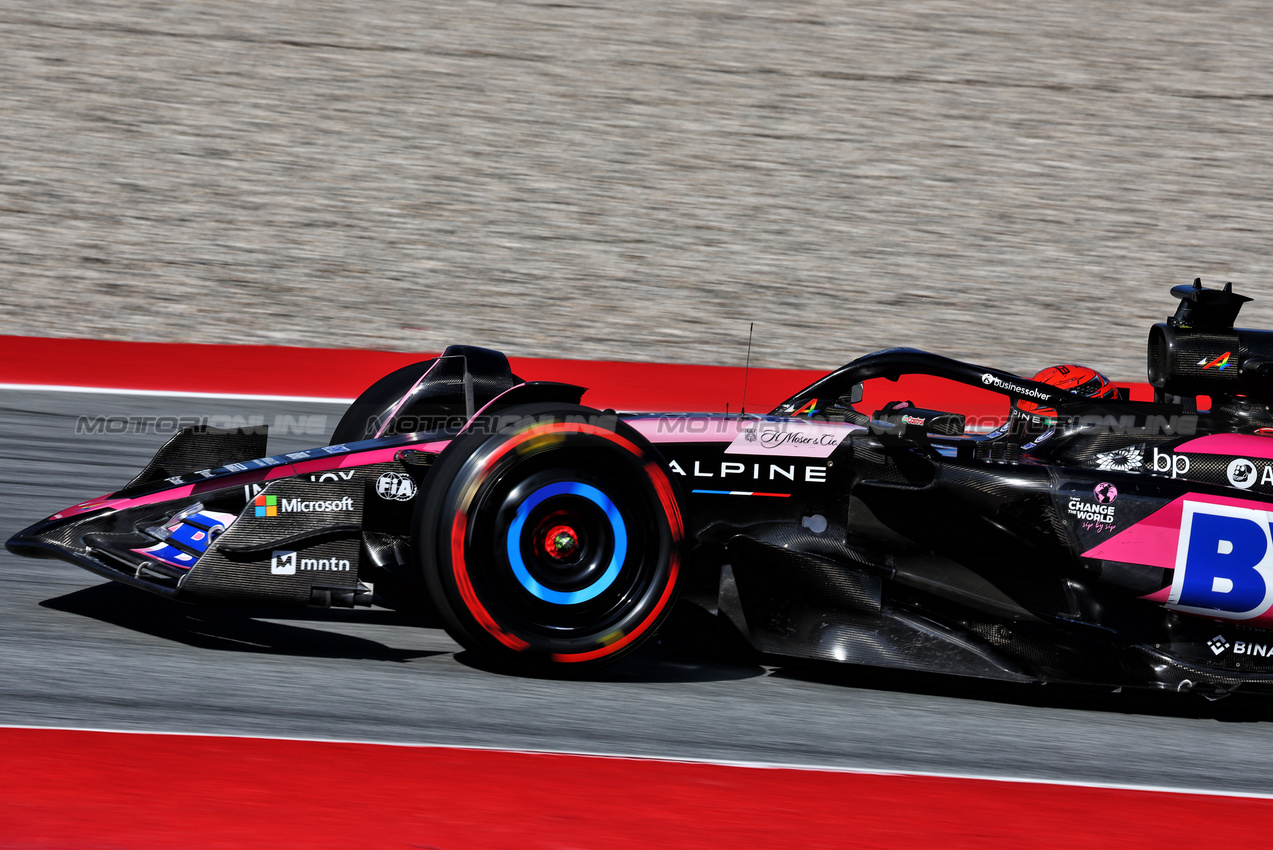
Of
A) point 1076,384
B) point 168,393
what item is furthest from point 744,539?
point 168,393

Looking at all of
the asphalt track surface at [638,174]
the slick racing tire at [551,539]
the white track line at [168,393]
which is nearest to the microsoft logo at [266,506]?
the slick racing tire at [551,539]

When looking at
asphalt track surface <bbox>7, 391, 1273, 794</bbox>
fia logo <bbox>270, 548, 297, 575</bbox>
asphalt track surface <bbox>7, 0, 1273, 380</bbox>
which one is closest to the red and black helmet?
asphalt track surface <bbox>7, 391, 1273, 794</bbox>

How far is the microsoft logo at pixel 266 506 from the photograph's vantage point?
352 cm

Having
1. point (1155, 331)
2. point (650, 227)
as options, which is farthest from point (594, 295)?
point (1155, 331)

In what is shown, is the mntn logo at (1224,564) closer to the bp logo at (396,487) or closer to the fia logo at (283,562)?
the bp logo at (396,487)

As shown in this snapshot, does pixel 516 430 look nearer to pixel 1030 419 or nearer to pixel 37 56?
pixel 1030 419

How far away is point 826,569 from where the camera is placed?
3703 millimetres

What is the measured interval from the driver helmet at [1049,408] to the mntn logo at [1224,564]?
69 cm

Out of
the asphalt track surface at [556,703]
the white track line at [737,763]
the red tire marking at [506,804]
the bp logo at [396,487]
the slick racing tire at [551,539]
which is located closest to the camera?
the red tire marking at [506,804]

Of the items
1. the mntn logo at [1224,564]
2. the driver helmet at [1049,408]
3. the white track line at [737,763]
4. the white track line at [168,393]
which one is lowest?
the white track line at [737,763]

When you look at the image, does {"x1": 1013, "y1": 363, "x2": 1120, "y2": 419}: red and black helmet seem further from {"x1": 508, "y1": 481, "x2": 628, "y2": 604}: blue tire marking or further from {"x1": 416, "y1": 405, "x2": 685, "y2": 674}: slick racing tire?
{"x1": 508, "y1": 481, "x2": 628, "y2": 604}: blue tire marking

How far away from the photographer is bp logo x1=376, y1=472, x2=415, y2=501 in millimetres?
3754

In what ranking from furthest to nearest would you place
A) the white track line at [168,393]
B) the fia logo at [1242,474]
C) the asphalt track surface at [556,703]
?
the white track line at [168,393] → the fia logo at [1242,474] → the asphalt track surface at [556,703]

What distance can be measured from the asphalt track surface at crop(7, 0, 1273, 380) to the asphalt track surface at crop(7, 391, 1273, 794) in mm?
7286
